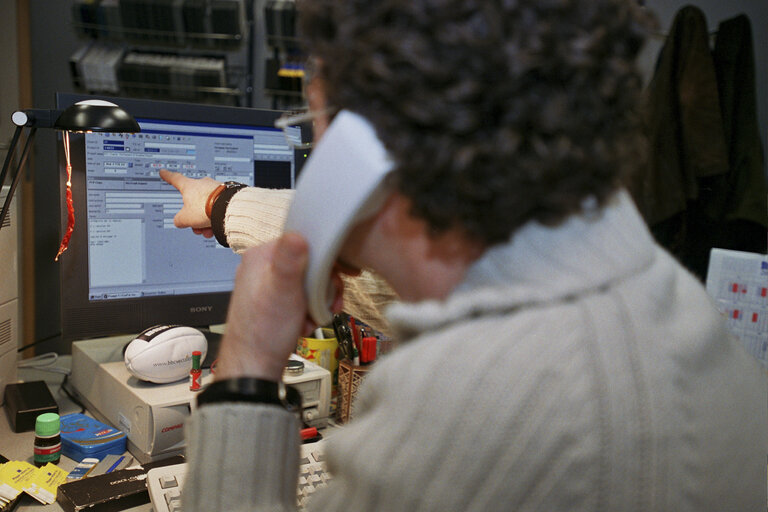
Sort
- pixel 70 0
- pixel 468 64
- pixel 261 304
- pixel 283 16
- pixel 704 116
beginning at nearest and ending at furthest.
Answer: pixel 468 64 < pixel 261 304 < pixel 704 116 < pixel 70 0 < pixel 283 16

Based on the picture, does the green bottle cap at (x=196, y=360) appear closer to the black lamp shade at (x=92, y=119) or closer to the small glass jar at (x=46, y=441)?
the small glass jar at (x=46, y=441)

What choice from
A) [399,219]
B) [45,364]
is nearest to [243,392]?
[399,219]

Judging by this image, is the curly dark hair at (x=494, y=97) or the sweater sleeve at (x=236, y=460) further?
the sweater sleeve at (x=236, y=460)

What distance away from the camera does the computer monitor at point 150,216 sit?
38.7 inches

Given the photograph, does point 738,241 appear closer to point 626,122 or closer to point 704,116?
point 704,116

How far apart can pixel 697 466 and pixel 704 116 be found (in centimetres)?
172

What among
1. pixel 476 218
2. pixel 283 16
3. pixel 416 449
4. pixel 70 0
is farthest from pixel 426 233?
pixel 70 0

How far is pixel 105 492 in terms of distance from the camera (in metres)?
0.75

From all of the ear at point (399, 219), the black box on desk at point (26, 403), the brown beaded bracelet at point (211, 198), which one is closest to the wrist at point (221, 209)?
the brown beaded bracelet at point (211, 198)

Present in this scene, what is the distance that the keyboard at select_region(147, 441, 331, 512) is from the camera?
717 millimetres

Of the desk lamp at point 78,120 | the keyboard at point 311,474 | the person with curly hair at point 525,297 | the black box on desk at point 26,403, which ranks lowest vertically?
the keyboard at point 311,474

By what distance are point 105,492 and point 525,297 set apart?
0.61 meters

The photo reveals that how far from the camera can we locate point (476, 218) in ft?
1.40

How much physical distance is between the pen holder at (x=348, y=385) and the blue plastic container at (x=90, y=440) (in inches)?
13.4
